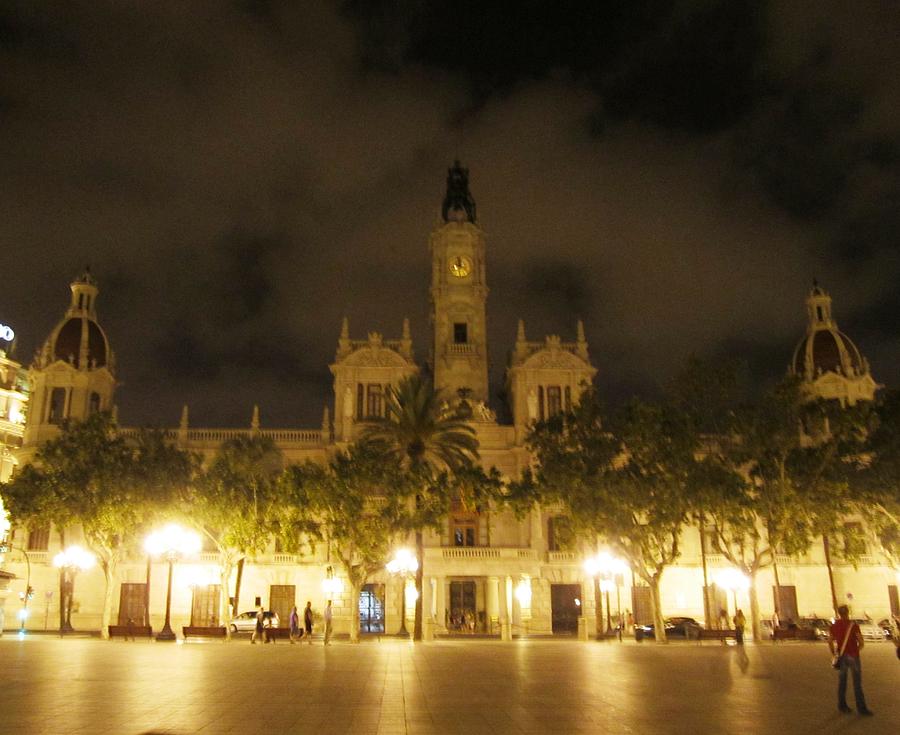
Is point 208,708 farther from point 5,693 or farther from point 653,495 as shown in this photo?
point 653,495

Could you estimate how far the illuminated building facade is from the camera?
177ft

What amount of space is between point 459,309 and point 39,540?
3424 centimetres

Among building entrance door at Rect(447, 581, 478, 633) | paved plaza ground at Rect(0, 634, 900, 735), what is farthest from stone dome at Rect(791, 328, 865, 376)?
paved plaza ground at Rect(0, 634, 900, 735)

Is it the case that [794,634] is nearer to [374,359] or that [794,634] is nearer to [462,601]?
[462,601]

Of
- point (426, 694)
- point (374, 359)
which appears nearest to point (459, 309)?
point (374, 359)

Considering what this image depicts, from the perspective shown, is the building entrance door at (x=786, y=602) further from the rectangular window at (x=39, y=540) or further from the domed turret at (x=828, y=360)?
the rectangular window at (x=39, y=540)

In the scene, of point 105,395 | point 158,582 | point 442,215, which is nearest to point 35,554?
point 158,582

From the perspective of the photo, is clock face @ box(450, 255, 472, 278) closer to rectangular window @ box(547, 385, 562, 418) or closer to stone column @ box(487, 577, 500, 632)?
rectangular window @ box(547, 385, 562, 418)

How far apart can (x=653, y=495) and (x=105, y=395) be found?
4187 centimetres

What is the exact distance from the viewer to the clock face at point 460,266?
216ft

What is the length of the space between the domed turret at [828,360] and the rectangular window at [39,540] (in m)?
55.0

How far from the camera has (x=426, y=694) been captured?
1828 cm

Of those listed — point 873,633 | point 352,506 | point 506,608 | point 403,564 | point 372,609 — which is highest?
point 352,506

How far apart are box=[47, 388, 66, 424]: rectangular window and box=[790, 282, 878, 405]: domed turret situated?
54226mm
